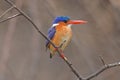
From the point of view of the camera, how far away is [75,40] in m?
5.19

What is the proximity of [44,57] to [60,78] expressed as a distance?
2.81 feet

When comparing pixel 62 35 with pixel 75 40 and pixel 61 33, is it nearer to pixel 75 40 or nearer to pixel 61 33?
pixel 61 33

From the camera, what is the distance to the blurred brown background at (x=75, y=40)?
16.7 feet

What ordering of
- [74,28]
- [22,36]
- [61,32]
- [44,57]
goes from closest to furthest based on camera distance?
[61,32]
[74,28]
[44,57]
[22,36]

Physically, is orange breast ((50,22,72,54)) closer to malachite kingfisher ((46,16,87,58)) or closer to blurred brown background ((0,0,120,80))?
malachite kingfisher ((46,16,87,58))

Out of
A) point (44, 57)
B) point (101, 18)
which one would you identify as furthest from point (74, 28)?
point (44, 57)

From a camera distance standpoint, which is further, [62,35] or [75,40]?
[75,40]

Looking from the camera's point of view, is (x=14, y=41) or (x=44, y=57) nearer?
(x=44, y=57)

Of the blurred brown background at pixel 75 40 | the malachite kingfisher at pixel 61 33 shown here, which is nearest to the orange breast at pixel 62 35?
the malachite kingfisher at pixel 61 33

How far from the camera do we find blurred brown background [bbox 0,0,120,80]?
509cm

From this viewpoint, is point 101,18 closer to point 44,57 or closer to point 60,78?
point 60,78

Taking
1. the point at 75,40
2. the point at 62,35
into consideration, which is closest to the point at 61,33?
the point at 62,35

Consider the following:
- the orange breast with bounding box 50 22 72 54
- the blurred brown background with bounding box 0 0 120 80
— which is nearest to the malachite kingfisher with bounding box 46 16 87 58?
the orange breast with bounding box 50 22 72 54

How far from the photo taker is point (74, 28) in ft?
19.3
